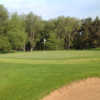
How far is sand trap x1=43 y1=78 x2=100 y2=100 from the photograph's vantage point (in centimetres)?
644

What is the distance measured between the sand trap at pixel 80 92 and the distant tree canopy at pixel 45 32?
47.8 m

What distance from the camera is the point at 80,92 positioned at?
22.7 ft

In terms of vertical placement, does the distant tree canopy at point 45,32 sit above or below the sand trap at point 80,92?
above

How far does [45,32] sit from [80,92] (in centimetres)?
5887

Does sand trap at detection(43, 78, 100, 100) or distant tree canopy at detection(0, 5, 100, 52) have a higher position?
distant tree canopy at detection(0, 5, 100, 52)

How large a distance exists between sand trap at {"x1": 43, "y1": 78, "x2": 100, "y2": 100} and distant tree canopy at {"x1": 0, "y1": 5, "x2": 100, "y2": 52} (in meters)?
47.8

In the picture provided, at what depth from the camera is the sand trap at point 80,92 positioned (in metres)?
6.44

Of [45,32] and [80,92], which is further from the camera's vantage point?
[45,32]

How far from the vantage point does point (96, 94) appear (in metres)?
6.58

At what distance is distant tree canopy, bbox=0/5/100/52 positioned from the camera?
178ft

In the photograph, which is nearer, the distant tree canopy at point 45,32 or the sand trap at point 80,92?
the sand trap at point 80,92

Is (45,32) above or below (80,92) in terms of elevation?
above

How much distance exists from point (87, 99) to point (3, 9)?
55.2 metres

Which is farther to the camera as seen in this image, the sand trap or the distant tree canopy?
the distant tree canopy
